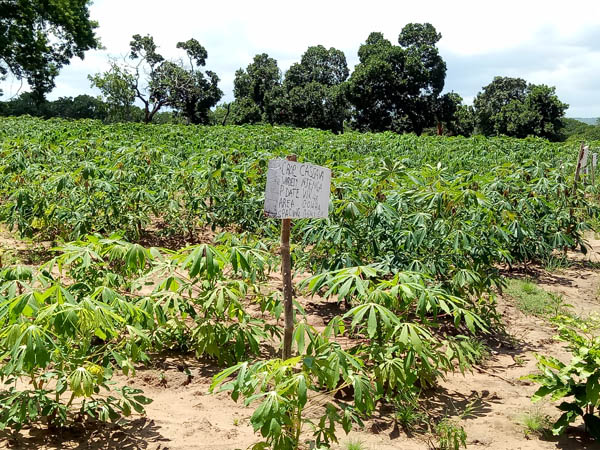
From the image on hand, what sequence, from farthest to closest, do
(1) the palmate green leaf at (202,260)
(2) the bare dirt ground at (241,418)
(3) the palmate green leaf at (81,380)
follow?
(2) the bare dirt ground at (241,418) → (1) the palmate green leaf at (202,260) → (3) the palmate green leaf at (81,380)

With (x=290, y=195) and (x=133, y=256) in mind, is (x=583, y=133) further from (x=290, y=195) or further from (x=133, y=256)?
(x=133, y=256)

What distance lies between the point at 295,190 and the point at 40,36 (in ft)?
94.6

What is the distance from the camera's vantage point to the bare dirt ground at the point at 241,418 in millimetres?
2492

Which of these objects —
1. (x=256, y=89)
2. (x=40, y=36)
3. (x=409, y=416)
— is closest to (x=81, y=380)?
(x=409, y=416)

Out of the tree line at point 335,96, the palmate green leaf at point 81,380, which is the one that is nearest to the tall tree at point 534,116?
the tree line at point 335,96

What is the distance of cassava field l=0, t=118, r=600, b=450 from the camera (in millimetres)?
2188

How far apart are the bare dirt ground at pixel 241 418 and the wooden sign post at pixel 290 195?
0.66 meters

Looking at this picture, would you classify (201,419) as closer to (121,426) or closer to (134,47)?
(121,426)

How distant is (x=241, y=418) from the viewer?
2.79 meters

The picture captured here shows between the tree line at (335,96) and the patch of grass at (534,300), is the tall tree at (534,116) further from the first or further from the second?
the patch of grass at (534,300)

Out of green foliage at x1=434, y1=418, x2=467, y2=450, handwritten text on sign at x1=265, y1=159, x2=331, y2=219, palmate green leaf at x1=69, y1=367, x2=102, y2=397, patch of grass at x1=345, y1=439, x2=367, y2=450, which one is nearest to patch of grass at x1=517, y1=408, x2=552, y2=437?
green foliage at x1=434, y1=418, x2=467, y2=450

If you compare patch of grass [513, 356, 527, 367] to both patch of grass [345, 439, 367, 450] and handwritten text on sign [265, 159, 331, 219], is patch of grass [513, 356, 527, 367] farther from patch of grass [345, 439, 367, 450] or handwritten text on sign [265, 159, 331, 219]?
handwritten text on sign [265, 159, 331, 219]

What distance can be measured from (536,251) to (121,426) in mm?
5230

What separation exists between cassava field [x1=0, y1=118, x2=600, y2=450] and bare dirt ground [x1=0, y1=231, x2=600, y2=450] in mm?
13
